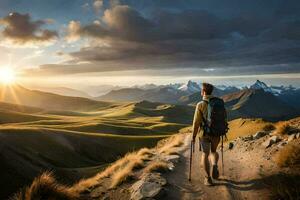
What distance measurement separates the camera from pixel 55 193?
10594 mm

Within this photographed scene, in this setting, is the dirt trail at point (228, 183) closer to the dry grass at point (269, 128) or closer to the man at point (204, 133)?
the man at point (204, 133)

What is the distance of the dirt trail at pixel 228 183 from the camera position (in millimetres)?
11664

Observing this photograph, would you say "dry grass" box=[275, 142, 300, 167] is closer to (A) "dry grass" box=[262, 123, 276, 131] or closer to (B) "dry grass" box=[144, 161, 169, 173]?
(B) "dry grass" box=[144, 161, 169, 173]

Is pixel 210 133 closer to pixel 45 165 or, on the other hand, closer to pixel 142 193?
pixel 142 193

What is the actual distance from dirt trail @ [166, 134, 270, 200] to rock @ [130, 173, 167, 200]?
43 cm

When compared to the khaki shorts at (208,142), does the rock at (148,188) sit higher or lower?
lower

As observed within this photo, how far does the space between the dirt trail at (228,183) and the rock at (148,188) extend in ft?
1.41

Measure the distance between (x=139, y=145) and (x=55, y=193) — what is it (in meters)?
90.7

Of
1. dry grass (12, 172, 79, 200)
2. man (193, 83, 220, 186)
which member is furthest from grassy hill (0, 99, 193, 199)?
man (193, 83, 220, 186)

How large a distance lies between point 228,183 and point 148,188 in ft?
10.9

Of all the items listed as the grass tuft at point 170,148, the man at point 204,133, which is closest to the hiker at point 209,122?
the man at point 204,133

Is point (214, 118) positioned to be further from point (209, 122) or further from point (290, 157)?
point (290, 157)

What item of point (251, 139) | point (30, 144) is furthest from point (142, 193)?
point (30, 144)

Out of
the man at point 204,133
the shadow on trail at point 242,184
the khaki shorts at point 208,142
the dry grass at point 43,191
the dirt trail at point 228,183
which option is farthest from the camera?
the khaki shorts at point 208,142
